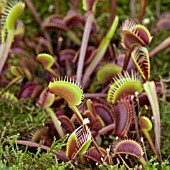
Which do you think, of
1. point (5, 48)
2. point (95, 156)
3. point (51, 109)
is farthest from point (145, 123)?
point (5, 48)

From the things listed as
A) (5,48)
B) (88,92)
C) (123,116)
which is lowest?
(123,116)

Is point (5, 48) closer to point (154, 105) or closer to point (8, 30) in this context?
point (8, 30)

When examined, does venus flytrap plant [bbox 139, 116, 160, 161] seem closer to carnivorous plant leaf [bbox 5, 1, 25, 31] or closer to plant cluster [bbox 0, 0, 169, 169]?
plant cluster [bbox 0, 0, 169, 169]

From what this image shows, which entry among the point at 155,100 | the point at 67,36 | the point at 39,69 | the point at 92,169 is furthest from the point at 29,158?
the point at 67,36

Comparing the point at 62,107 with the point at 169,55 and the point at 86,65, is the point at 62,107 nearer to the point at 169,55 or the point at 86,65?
the point at 86,65

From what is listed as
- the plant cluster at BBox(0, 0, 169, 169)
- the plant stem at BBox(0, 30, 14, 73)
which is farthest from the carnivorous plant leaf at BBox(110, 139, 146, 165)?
the plant stem at BBox(0, 30, 14, 73)

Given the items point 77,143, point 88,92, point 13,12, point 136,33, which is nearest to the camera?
point 77,143

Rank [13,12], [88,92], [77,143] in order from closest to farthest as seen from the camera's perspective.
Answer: [77,143] < [13,12] < [88,92]

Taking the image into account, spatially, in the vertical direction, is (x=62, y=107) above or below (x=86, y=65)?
below

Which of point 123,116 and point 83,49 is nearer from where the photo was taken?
point 123,116
